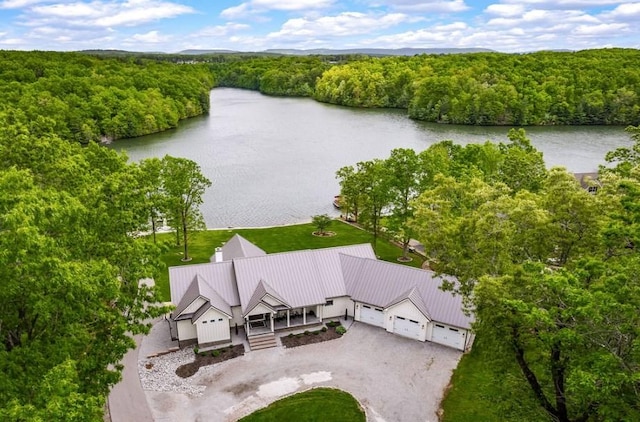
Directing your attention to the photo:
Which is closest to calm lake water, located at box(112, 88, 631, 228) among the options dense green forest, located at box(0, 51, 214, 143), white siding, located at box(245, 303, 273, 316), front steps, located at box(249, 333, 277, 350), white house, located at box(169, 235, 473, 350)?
dense green forest, located at box(0, 51, 214, 143)

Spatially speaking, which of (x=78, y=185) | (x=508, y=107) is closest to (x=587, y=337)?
(x=78, y=185)

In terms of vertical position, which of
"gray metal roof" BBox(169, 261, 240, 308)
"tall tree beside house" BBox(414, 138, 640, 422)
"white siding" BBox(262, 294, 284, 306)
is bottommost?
"white siding" BBox(262, 294, 284, 306)

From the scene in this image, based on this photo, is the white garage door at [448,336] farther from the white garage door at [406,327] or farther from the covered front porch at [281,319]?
the covered front porch at [281,319]

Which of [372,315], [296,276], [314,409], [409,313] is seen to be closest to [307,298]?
[296,276]

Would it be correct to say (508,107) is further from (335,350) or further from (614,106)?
(335,350)

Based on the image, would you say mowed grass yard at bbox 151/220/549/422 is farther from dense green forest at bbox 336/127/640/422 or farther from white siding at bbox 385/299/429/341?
white siding at bbox 385/299/429/341
